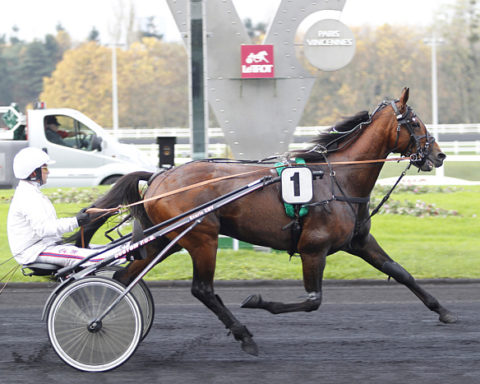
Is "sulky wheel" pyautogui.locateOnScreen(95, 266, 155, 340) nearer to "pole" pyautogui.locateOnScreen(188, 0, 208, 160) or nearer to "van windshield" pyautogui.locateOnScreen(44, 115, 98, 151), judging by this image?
"pole" pyautogui.locateOnScreen(188, 0, 208, 160)

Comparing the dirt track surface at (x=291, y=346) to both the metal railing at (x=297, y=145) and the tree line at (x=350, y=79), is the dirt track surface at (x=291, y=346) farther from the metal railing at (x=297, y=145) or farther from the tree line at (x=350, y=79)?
the tree line at (x=350, y=79)

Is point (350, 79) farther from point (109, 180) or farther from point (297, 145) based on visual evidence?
point (109, 180)

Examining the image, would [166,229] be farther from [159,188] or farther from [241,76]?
[241,76]

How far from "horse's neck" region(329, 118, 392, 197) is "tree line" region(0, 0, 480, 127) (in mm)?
31360

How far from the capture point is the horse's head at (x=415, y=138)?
5.70 m

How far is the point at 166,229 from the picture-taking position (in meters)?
5.33

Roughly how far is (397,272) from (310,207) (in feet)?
3.48

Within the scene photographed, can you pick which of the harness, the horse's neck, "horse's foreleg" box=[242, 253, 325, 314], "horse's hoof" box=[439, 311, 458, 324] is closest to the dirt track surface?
"horse's hoof" box=[439, 311, 458, 324]

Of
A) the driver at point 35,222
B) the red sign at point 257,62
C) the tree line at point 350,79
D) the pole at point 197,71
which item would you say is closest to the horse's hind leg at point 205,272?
the driver at point 35,222

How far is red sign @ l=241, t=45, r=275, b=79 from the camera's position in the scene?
9.39 m

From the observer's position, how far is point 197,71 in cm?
916

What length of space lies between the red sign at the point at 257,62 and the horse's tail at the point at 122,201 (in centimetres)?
386

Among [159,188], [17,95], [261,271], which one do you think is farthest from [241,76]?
[17,95]

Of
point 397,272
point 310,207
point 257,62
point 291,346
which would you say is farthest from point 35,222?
point 257,62
